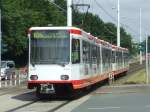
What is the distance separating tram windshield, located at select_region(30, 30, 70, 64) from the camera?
90.2 feet

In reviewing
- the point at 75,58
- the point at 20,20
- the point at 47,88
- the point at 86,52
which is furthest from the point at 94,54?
the point at 20,20

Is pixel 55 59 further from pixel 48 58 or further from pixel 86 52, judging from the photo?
pixel 86 52

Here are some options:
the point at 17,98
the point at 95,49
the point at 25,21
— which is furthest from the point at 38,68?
the point at 25,21

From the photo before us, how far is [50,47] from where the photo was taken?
27703mm

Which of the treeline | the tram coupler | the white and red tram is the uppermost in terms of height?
the treeline

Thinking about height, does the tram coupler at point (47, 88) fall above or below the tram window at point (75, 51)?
below

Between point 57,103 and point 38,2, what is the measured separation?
93171 millimetres

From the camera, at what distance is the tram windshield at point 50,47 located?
2748cm

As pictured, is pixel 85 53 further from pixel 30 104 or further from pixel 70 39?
pixel 30 104

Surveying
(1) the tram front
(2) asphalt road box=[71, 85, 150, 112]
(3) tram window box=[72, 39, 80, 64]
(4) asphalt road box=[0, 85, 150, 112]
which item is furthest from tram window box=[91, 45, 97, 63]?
(1) the tram front

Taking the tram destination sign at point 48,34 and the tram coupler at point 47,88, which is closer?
the tram coupler at point 47,88

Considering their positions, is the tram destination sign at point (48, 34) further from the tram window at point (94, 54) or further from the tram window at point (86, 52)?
the tram window at point (94, 54)

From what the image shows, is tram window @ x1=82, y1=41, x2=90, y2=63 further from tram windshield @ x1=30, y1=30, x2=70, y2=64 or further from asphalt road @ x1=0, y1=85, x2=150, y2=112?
asphalt road @ x1=0, y1=85, x2=150, y2=112

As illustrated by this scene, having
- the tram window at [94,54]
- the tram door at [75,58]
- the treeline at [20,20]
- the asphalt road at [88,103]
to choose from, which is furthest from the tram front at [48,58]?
the treeline at [20,20]
